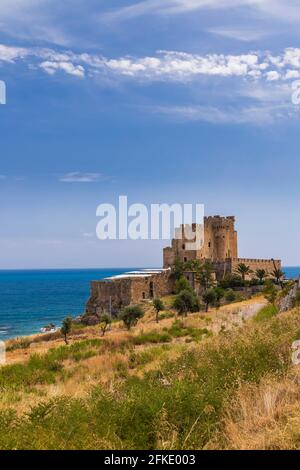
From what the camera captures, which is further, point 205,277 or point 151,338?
point 205,277

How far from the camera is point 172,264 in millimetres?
58000

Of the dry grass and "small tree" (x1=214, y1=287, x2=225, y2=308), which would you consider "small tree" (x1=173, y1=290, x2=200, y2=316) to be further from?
the dry grass

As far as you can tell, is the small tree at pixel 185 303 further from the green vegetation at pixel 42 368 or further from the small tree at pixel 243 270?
the small tree at pixel 243 270

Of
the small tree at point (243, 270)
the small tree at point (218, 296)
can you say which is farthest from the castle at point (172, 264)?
the small tree at point (218, 296)

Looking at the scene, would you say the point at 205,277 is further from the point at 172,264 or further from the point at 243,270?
the point at 172,264

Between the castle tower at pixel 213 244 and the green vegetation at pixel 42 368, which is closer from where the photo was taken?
the green vegetation at pixel 42 368

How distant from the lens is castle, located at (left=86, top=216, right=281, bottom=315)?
48.8 m

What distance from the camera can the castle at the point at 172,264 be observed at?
160 ft

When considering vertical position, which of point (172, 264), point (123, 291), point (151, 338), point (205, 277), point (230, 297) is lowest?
point (230, 297)

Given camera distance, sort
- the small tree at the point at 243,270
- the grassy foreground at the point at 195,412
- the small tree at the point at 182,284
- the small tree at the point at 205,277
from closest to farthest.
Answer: the grassy foreground at the point at 195,412 < the small tree at the point at 182,284 < the small tree at the point at 205,277 < the small tree at the point at 243,270

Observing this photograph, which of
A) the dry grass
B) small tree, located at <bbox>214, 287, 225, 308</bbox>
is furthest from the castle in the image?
the dry grass

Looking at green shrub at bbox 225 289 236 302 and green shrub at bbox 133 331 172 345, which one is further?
green shrub at bbox 225 289 236 302

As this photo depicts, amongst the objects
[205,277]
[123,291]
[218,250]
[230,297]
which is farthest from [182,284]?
[218,250]
